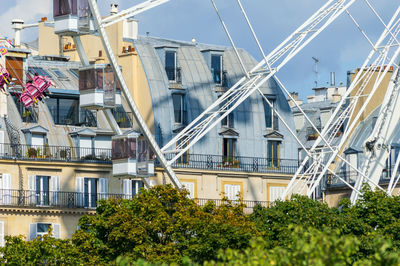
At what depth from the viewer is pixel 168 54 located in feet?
328

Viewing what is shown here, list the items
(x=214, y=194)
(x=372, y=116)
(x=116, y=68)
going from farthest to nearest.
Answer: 1. (x=372, y=116)
2. (x=214, y=194)
3. (x=116, y=68)

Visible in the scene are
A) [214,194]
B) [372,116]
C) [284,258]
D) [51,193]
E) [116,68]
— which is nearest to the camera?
[284,258]

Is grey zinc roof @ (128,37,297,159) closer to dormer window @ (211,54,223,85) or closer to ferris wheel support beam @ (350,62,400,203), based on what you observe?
dormer window @ (211,54,223,85)

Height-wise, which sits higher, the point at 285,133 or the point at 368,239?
A: the point at 285,133

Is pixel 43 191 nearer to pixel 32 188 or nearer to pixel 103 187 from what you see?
pixel 32 188

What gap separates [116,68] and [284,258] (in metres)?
32.3

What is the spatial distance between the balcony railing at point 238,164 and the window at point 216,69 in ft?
16.6

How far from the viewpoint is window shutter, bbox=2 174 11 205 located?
294 feet

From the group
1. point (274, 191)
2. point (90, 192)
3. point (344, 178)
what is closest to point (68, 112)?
point (90, 192)

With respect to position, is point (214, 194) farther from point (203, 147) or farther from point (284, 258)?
point (284, 258)

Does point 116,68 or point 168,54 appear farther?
point 168,54

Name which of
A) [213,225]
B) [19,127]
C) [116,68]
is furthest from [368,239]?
[19,127]

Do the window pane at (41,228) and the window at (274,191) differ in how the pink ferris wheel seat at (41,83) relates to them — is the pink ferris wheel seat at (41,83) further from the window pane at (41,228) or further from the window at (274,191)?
the window at (274,191)

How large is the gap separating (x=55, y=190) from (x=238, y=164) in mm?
13542
